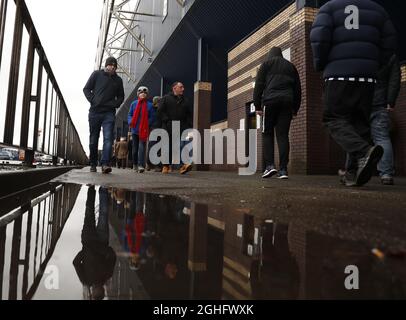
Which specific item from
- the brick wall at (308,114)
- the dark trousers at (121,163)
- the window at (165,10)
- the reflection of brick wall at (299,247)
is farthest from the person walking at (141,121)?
the window at (165,10)

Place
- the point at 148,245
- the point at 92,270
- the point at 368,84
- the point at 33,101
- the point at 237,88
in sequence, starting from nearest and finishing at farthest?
the point at 92,270
the point at 148,245
the point at 368,84
the point at 33,101
the point at 237,88

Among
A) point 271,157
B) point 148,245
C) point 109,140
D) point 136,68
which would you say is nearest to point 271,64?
point 271,157

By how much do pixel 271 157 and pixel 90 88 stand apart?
10.6 ft

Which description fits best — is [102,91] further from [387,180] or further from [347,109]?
[387,180]

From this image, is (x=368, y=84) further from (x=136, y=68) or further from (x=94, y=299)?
(x=136, y=68)

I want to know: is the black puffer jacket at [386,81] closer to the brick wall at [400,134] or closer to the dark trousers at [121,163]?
the brick wall at [400,134]

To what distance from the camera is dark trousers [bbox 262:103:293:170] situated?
4594mm

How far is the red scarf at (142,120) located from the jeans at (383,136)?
4341 millimetres

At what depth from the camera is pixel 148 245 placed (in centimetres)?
91

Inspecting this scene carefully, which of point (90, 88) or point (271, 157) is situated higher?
point (90, 88)

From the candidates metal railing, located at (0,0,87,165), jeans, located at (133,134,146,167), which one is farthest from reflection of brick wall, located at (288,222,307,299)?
jeans, located at (133,134,146,167)

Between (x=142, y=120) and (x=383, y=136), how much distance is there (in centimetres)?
460

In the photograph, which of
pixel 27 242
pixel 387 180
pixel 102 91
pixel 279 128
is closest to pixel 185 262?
pixel 27 242

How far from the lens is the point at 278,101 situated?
454cm
